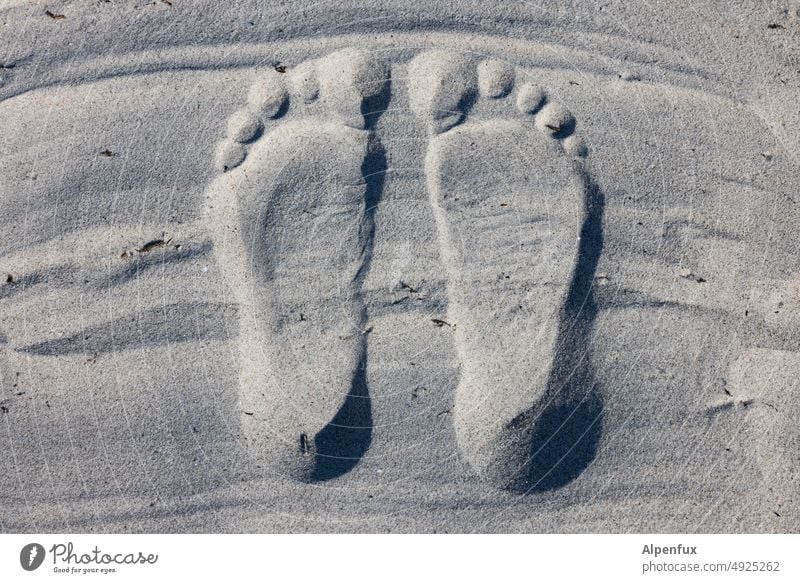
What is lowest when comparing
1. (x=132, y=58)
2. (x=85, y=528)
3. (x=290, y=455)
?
(x=85, y=528)

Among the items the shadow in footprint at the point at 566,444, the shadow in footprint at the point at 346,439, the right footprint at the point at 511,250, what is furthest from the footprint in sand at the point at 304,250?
the shadow in footprint at the point at 566,444

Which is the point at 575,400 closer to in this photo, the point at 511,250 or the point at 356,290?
the point at 511,250

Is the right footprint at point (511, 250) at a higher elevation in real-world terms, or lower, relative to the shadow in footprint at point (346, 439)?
higher

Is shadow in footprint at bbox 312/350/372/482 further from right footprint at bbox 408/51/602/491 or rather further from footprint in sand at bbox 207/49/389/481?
Result: right footprint at bbox 408/51/602/491

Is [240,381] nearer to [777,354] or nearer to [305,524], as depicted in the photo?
[305,524]

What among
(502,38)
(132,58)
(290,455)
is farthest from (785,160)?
(132,58)

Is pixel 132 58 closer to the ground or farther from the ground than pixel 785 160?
farther from the ground

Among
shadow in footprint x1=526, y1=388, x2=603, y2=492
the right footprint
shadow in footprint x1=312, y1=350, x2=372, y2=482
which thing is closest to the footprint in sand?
shadow in footprint x1=312, y1=350, x2=372, y2=482

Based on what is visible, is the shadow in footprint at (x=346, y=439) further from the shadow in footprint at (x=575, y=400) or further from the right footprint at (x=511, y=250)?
the shadow in footprint at (x=575, y=400)

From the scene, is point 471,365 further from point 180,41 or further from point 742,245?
point 180,41
